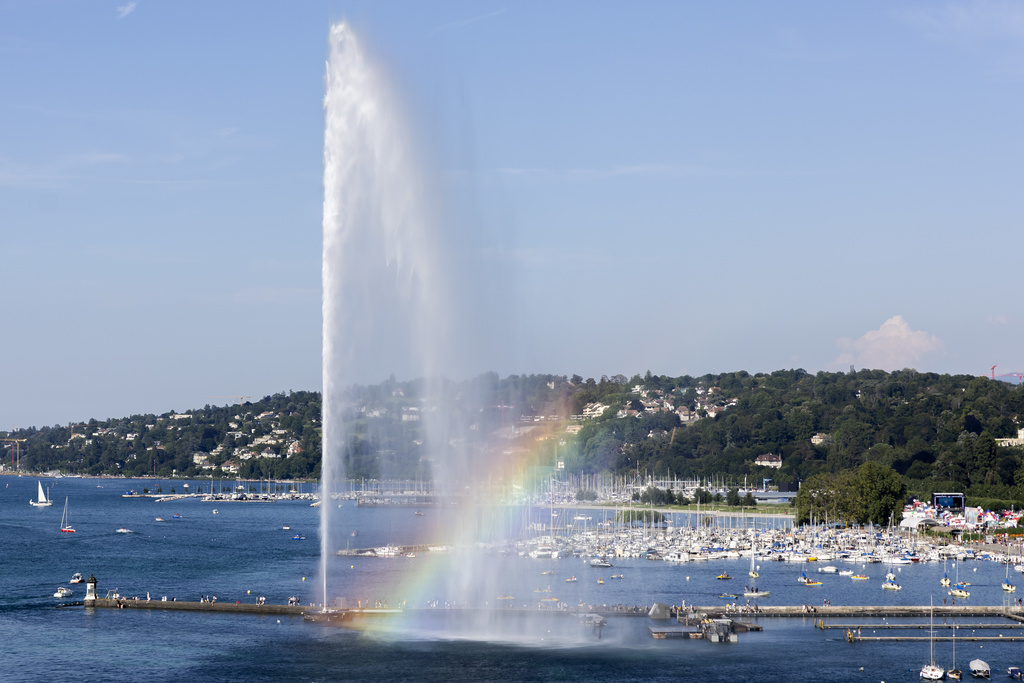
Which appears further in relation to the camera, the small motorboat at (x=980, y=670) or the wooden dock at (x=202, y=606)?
the wooden dock at (x=202, y=606)

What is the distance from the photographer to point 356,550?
390ft

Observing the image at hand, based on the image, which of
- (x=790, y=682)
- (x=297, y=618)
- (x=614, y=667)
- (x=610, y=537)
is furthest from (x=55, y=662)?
(x=610, y=537)

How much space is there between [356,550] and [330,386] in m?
61.1

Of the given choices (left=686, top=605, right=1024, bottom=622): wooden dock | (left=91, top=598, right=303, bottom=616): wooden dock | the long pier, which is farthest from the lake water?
(left=686, top=605, right=1024, bottom=622): wooden dock

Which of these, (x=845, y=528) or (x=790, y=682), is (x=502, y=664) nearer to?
→ (x=790, y=682)

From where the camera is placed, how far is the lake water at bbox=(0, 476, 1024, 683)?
5766 centimetres

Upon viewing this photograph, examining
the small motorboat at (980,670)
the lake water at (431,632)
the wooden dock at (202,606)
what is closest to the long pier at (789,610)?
the wooden dock at (202,606)

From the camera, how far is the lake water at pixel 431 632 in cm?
5766

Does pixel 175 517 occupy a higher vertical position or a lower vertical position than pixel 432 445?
lower

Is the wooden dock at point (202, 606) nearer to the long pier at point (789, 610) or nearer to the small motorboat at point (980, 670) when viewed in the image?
the long pier at point (789, 610)

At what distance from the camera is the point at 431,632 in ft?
213

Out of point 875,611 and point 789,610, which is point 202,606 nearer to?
point 789,610

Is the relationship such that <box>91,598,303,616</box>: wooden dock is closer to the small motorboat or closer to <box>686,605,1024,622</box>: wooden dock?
<box>686,605,1024,622</box>: wooden dock

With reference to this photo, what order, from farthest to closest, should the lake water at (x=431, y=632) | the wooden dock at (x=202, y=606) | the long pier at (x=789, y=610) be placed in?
the wooden dock at (x=202, y=606)
the long pier at (x=789, y=610)
the lake water at (x=431, y=632)
